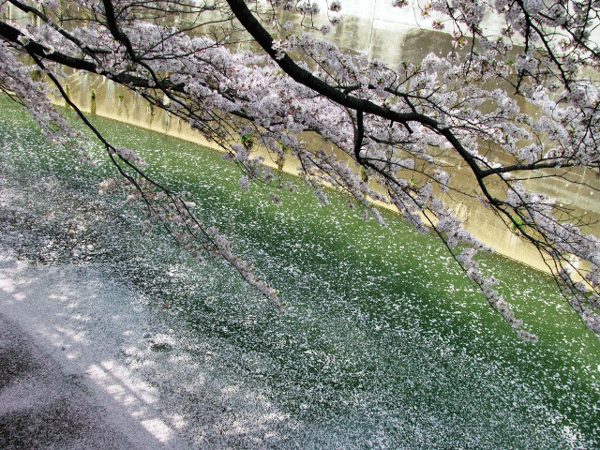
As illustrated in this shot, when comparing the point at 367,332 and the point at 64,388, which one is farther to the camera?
the point at 367,332

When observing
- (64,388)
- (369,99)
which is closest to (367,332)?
(369,99)

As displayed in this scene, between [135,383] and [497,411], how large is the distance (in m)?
2.31

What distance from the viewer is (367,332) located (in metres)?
4.02

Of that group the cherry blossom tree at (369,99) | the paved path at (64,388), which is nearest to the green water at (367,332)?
the paved path at (64,388)

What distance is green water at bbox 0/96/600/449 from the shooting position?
10.2 ft

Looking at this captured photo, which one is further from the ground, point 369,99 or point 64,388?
point 369,99

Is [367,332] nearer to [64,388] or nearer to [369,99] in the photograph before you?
[369,99]

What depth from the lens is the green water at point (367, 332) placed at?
3.12 meters

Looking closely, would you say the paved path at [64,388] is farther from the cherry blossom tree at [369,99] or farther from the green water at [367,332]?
the cherry blossom tree at [369,99]

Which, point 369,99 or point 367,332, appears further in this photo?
point 367,332

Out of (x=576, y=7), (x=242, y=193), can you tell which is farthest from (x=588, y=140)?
(x=242, y=193)

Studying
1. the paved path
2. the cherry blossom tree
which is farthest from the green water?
the cherry blossom tree

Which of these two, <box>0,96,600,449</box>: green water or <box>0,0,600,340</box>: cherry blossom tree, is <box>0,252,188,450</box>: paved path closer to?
<box>0,96,600,449</box>: green water

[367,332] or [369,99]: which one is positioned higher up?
[369,99]
